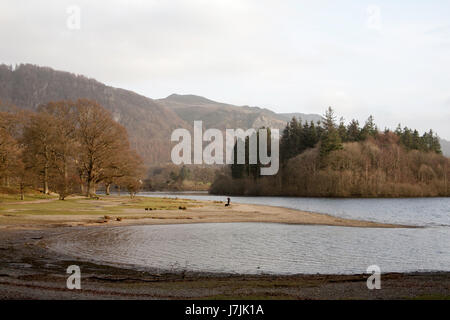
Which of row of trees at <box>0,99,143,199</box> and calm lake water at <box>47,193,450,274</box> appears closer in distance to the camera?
calm lake water at <box>47,193,450,274</box>

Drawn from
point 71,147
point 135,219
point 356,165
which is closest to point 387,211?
point 135,219

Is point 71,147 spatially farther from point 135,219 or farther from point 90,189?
point 135,219

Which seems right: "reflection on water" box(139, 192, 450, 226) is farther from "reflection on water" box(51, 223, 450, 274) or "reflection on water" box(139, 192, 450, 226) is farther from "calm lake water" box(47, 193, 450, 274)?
"reflection on water" box(51, 223, 450, 274)

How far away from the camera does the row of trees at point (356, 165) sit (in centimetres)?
11175

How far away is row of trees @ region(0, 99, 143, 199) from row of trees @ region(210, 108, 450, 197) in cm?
5811

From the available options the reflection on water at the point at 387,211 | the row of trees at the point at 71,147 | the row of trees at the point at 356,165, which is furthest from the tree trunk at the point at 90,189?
the row of trees at the point at 356,165

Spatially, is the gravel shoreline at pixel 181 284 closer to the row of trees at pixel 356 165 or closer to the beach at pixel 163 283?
the beach at pixel 163 283

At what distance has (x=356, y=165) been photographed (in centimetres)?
11275

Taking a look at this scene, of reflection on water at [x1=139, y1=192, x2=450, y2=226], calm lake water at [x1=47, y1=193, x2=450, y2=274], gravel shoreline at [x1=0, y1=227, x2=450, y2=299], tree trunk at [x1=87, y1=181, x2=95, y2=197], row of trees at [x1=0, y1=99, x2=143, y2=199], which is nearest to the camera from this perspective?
gravel shoreline at [x1=0, y1=227, x2=450, y2=299]

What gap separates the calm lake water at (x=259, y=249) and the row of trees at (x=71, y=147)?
104 feet

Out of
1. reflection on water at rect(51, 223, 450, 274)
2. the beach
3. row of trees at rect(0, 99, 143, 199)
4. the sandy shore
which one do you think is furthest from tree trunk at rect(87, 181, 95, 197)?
the beach

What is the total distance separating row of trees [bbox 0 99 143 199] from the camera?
62375 mm

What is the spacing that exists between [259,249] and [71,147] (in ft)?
157
